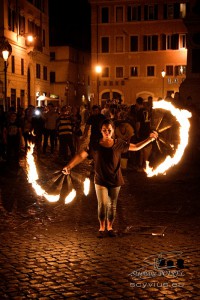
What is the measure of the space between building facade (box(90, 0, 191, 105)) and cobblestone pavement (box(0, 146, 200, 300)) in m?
47.6

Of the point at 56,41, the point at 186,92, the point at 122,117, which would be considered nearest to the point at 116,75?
the point at 56,41

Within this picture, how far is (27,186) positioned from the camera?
1344 centimetres

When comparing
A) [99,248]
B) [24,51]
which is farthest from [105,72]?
[99,248]

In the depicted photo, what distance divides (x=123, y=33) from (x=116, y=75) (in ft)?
15.2

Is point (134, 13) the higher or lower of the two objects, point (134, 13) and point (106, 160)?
the higher

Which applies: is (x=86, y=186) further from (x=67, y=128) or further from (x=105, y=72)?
(x=105, y=72)

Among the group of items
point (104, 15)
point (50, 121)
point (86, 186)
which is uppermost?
point (104, 15)

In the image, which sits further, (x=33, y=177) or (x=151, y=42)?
(x=151, y=42)

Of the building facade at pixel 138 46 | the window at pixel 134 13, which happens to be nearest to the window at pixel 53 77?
the building facade at pixel 138 46

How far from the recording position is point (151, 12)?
194ft

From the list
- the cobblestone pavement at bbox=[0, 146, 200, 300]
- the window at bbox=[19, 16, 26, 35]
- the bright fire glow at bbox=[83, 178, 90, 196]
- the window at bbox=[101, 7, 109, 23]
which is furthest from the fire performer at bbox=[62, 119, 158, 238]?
the window at bbox=[101, 7, 109, 23]

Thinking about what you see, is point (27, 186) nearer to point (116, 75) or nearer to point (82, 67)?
point (116, 75)

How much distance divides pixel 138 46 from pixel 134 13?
11.6ft
